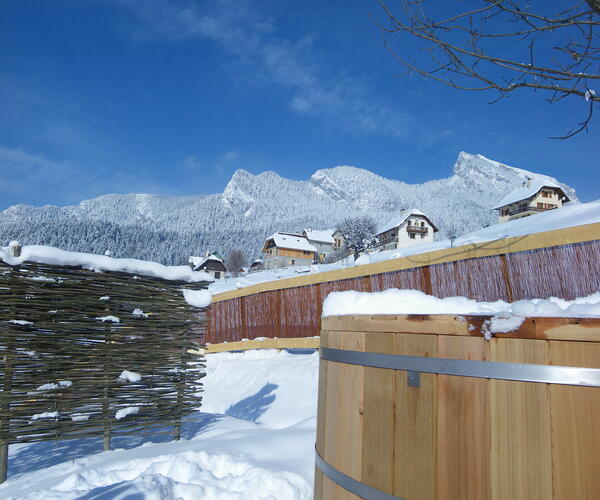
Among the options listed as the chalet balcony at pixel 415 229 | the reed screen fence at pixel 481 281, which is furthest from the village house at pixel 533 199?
the reed screen fence at pixel 481 281

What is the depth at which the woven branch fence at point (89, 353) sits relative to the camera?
4.54 metres

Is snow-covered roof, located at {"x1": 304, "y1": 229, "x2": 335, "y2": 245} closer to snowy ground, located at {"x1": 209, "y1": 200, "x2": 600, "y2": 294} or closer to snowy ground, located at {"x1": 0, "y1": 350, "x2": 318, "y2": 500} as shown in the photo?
snowy ground, located at {"x1": 209, "y1": 200, "x2": 600, "y2": 294}

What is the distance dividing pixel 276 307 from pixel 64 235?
87.3 metres

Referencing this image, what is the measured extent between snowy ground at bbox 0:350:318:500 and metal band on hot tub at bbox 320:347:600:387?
6.57 ft

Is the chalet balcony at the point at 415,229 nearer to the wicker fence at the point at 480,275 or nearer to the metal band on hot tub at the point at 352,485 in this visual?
the wicker fence at the point at 480,275

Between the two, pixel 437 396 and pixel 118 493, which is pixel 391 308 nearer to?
pixel 437 396

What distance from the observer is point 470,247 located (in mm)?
5852

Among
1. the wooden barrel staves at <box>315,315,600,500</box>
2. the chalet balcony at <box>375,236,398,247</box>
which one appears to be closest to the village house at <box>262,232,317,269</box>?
the chalet balcony at <box>375,236,398,247</box>

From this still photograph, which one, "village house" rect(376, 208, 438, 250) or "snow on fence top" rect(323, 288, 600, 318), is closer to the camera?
"snow on fence top" rect(323, 288, 600, 318)

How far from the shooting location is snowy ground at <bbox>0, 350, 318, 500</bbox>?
3.55 m

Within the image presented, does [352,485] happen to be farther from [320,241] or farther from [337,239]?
[337,239]

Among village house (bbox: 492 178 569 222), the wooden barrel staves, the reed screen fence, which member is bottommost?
the wooden barrel staves

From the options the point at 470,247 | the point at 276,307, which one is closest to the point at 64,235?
the point at 276,307

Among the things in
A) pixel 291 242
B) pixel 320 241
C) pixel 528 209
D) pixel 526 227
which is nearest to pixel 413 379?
pixel 526 227
